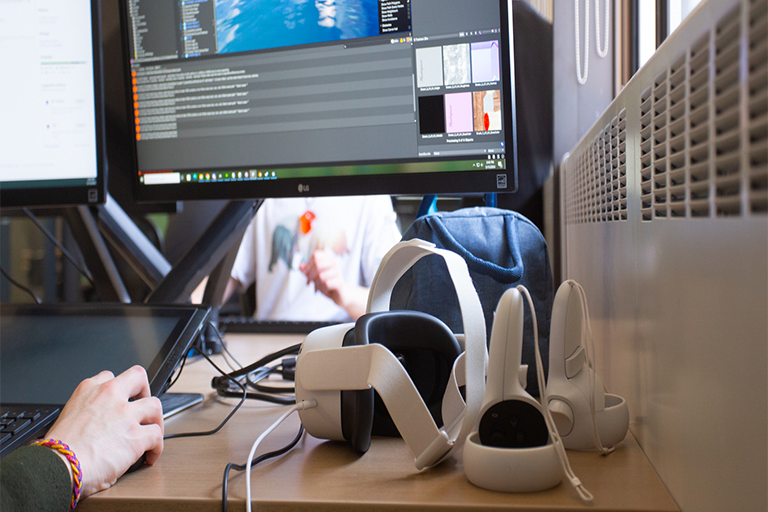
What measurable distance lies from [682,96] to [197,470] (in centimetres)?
41

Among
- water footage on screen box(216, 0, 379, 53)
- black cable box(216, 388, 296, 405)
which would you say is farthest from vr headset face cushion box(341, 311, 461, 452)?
water footage on screen box(216, 0, 379, 53)

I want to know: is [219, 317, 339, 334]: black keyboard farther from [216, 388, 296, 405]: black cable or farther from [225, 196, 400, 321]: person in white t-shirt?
[225, 196, 400, 321]: person in white t-shirt

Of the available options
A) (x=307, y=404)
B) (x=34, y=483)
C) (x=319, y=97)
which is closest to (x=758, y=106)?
(x=307, y=404)

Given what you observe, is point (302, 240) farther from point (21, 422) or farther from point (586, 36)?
point (21, 422)

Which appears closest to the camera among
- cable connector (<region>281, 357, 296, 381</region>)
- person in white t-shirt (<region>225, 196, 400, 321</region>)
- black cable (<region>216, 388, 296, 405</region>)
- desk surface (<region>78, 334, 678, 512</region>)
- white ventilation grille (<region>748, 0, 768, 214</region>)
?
white ventilation grille (<region>748, 0, 768, 214</region>)

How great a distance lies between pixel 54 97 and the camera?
752 millimetres

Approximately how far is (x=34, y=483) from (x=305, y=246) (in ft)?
5.35

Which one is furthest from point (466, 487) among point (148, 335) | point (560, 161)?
point (560, 161)

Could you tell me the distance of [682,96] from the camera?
0.95ft

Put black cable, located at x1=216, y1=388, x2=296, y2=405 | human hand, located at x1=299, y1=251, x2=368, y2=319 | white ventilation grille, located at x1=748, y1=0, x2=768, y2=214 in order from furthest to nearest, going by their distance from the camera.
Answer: human hand, located at x1=299, y1=251, x2=368, y2=319 < black cable, located at x1=216, y1=388, x2=296, y2=405 < white ventilation grille, located at x1=748, y1=0, x2=768, y2=214

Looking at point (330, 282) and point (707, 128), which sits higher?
point (707, 128)

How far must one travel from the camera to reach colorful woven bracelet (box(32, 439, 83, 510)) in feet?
1.18

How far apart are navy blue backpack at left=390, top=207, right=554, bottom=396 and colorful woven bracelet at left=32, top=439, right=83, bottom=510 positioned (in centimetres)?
30

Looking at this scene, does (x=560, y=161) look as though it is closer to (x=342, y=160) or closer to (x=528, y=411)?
(x=342, y=160)
